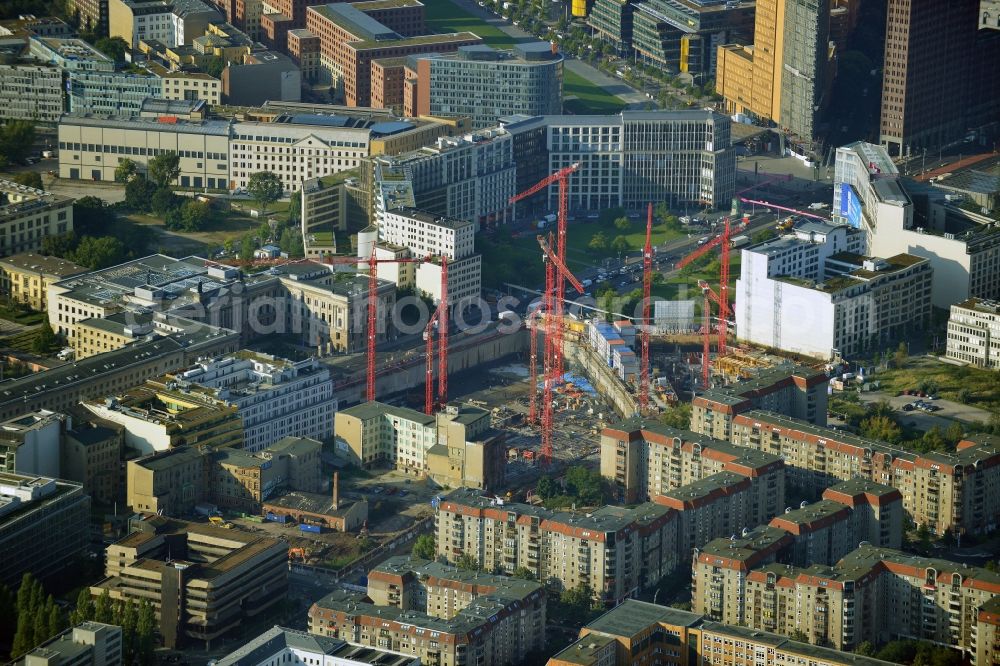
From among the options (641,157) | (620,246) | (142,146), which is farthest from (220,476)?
(641,157)

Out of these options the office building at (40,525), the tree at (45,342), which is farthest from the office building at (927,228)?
the office building at (40,525)

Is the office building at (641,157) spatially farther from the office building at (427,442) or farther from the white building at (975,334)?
the office building at (427,442)

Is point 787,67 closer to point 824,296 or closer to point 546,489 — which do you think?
point 824,296

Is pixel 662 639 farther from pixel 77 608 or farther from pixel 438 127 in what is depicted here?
pixel 438 127

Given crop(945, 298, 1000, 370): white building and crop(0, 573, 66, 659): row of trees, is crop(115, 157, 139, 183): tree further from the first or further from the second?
crop(0, 573, 66, 659): row of trees

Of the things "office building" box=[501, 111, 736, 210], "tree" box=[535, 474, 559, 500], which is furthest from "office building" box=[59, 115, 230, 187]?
"tree" box=[535, 474, 559, 500]
